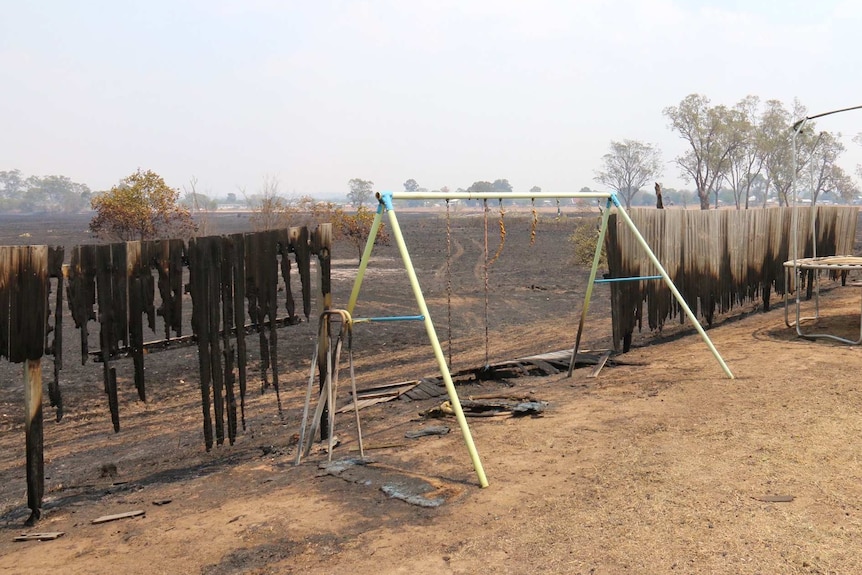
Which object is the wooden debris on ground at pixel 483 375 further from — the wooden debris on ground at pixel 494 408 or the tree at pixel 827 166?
the tree at pixel 827 166

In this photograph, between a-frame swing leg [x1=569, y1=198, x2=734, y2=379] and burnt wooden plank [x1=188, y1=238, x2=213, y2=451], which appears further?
a-frame swing leg [x1=569, y1=198, x2=734, y2=379]

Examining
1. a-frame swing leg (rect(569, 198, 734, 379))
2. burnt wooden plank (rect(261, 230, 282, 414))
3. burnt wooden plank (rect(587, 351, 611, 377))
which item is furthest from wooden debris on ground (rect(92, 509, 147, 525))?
burnt wooden plank (rect(587, 351, 611, 377))

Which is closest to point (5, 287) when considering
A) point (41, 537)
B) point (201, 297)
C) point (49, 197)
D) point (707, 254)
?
point (201, 297)

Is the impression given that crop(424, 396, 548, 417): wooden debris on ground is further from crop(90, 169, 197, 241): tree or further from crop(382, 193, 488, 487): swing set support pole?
crop(90, 169, 197, 241): tree

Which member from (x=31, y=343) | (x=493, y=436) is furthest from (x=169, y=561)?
(x=493, y=436)

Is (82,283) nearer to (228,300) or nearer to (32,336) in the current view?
(32,336)

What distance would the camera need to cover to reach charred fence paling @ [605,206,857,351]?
32.7ft

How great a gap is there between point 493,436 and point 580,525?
6.77 ft

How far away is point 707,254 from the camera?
1152 cm

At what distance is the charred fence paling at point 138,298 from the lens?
18.4 feet

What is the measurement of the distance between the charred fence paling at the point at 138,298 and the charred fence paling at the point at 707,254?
4.43 meters

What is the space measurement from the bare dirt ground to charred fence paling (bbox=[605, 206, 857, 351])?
2.66 ft

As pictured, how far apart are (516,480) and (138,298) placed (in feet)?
11.3

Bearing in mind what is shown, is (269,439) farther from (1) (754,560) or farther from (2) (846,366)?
(2) (846,366)
